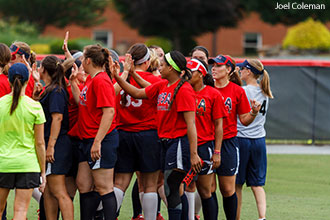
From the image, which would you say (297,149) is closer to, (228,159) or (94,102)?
(228,159)

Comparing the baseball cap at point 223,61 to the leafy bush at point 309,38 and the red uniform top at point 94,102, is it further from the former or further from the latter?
the leafy bush at point 309,38

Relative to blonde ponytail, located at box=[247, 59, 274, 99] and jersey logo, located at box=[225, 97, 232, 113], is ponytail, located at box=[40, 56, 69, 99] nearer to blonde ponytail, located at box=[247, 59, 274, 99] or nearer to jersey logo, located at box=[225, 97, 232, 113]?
jersey logo, located at box=[225, 97, 232, 113]

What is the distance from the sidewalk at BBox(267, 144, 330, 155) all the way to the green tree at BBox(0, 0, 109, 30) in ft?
113

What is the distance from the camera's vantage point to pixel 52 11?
46.8 m

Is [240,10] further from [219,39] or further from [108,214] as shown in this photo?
[108,214]

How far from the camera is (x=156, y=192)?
6.84 meters

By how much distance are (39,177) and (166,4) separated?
122ft

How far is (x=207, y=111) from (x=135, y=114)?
91 cm

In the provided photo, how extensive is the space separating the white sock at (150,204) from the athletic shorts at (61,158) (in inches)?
39.0

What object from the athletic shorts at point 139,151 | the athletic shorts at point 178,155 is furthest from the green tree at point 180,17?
the athletic shorts at point 178,155

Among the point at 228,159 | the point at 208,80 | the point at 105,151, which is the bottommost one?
the point at 228,159

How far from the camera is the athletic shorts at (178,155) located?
602cm

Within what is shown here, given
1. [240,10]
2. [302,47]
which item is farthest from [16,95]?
[240,10]

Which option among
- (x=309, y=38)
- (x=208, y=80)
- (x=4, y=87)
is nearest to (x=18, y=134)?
(x=4, y=87)
